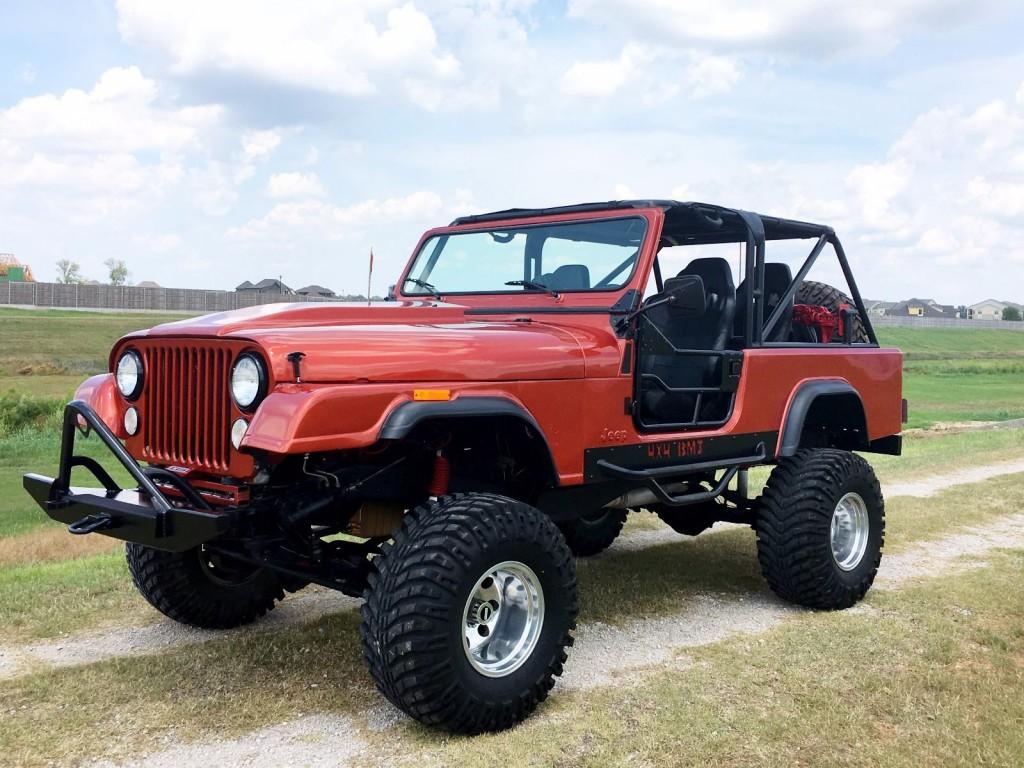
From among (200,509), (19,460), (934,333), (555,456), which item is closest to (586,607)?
(555,456)

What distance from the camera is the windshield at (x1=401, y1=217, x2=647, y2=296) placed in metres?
5.48

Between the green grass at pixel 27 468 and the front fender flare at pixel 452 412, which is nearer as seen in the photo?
the front fender flare at pixel 452 412

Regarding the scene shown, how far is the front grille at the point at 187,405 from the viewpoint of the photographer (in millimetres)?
4043

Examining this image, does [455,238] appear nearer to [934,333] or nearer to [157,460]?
[157,460]

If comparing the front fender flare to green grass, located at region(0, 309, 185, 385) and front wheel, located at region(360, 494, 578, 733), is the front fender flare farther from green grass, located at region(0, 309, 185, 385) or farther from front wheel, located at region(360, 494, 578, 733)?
green grass, located at region(0, 309, 185, 385)

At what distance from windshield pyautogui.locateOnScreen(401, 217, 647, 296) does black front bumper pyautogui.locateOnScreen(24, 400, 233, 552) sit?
7.80 ft

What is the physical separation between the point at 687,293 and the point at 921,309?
11299 centimetres

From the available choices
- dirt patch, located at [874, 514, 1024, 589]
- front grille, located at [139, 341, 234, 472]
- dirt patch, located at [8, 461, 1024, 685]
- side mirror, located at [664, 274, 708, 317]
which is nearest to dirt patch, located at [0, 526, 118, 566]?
dirt patch, located at [8, 461, 1024, 685]

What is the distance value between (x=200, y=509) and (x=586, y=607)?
268 cm

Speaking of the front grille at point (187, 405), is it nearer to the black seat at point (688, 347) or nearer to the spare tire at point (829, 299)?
the black seat at point (688, 347)

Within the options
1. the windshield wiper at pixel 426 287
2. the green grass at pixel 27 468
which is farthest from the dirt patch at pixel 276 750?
the green grass at pixel 27 468

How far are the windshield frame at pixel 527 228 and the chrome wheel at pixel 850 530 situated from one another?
83.4 inches

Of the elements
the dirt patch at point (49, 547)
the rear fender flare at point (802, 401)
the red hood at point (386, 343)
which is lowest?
the dirt patch at point (49, 547)

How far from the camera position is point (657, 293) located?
5227 millimetres
